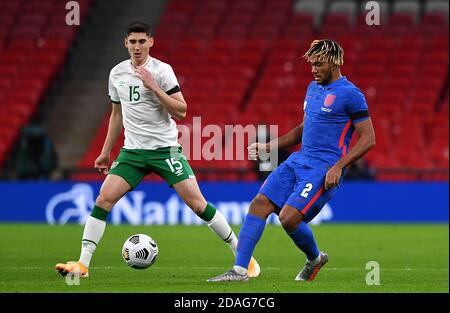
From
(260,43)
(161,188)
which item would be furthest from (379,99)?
(161,188)

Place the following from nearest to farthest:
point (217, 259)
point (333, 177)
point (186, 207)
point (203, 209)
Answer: point (333, 177)
point (203, 209)
point (217, 259)
point (186, 207)

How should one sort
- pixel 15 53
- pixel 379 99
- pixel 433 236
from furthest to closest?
pixel 15 53
pixel 379 99
pixel 433 236

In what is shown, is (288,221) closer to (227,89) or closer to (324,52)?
(324,52)

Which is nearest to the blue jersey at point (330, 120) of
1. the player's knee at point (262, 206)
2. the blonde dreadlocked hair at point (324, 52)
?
the blonde dreadlocked hair at point (324, 52)

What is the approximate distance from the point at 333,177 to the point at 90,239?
2.37 metres

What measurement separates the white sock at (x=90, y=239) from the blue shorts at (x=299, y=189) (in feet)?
5.28

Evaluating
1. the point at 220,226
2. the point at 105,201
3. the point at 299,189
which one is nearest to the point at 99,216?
the point at 105,201

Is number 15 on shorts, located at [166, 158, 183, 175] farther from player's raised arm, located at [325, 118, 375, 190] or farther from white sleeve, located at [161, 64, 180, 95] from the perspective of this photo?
player's raised arm, located at [325, 118, 375, 190]

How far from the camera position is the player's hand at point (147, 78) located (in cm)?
987

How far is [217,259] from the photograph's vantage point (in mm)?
13250

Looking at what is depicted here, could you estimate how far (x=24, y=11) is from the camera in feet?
90.2

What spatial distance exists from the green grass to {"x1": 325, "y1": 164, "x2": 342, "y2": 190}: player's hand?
90cm

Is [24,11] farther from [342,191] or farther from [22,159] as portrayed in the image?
[342,191]

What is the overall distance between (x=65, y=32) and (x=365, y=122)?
17.6 m
